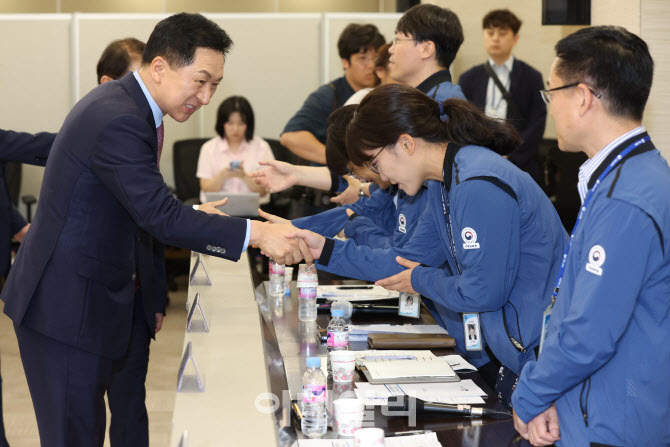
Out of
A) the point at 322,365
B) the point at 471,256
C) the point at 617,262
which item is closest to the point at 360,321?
the point at 322,365

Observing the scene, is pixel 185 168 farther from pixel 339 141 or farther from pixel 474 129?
pixel 474 129

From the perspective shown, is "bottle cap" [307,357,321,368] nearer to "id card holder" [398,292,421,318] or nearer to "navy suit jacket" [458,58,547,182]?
"id card holder" [398,292,421,318]

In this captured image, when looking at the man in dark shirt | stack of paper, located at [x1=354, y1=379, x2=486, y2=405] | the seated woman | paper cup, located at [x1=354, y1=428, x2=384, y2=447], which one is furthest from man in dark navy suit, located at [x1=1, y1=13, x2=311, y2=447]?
the seated woman

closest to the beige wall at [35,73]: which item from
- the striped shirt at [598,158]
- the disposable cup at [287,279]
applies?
the disposable cup at [287,279]

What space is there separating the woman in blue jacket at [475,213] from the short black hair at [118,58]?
3.83 ft

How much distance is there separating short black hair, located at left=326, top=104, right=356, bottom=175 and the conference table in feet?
1.93

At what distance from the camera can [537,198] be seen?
203 cm

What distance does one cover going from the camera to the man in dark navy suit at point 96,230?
79.9 inches

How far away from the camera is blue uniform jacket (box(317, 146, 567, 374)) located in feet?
6.32

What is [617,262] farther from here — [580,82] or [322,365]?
[322,365]

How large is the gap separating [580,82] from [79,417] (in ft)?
5.19

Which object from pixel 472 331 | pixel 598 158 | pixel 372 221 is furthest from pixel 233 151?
pixel 598 158

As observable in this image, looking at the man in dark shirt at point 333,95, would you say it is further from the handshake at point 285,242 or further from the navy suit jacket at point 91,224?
the navy suit jacket at point 91,224

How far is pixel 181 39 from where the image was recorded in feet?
7.07
